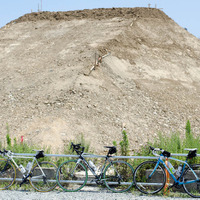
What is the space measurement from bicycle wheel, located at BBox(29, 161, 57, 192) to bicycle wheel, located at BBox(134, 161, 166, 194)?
6.36 ft

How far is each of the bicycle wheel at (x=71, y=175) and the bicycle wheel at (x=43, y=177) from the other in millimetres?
187

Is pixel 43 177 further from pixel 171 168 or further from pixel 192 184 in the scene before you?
pixel 192 184

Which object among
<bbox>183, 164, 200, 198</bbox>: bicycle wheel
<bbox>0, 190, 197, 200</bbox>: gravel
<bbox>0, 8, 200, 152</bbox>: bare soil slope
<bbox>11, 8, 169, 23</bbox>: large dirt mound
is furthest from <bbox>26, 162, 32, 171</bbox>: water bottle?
<bbox>11, 8, 169, 23</bbox>: large dirt mound

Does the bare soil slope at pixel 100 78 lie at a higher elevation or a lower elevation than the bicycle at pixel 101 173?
higher

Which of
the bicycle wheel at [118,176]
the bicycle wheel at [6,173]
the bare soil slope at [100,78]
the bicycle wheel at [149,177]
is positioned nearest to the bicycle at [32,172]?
the bicycle wheel at [6,173]

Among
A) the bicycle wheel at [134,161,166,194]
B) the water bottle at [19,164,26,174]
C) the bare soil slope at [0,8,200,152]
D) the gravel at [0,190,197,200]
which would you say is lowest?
the gravel at [0,190,197,200]

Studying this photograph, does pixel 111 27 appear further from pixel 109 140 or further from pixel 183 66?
pixel 109 140

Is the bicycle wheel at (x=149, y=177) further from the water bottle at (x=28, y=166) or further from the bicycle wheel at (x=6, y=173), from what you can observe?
the bicycle wheel at (x=6, y=173)

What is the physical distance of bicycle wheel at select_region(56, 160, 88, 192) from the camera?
23.6ft

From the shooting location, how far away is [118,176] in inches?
281

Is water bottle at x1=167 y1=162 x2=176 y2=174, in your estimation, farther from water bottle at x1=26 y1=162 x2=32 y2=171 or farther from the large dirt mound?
the large dirt mound

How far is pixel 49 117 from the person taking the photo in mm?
13398

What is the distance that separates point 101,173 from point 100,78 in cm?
969

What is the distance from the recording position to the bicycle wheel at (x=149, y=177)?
22.7ft
